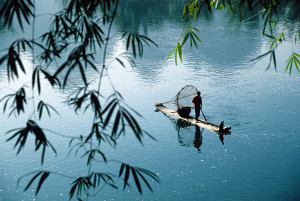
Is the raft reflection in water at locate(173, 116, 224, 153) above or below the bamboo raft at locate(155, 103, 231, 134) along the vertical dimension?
below

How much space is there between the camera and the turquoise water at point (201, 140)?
13.3 m

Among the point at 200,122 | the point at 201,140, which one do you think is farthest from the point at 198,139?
the point at 200,122

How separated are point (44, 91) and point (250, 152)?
633 inches

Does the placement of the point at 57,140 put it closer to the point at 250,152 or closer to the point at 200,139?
the point at 200,139

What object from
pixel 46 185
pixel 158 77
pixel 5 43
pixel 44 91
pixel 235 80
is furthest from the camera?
pixel 5 43

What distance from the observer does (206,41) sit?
44.2 m

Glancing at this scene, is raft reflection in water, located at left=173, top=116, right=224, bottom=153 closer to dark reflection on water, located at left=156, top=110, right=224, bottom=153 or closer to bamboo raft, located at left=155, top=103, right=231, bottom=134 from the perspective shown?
dark reflection on water, located at left=156, top=110, right=224, bottom=153

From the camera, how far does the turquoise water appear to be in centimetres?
1333

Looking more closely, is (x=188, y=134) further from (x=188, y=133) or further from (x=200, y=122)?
(x=200, y=122)

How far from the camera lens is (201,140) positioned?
59.1 ft

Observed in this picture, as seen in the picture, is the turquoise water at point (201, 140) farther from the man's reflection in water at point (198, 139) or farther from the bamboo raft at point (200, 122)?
the bamboo raft at point (200, 122)

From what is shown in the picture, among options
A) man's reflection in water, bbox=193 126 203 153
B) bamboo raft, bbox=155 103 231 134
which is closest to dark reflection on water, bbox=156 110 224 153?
man's reflection in water, bbox=193 126 203 153

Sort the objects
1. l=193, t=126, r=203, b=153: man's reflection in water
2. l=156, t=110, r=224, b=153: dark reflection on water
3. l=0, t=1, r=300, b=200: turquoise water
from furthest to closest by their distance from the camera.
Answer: l=156, t=110, r=224, b=153: dark reflection on water, l=193, t=126, r=203, b=153: man's reflection in water, l=0, t=1, r=300, b=200: turquoise water

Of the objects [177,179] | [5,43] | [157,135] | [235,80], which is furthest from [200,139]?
[5,43]
